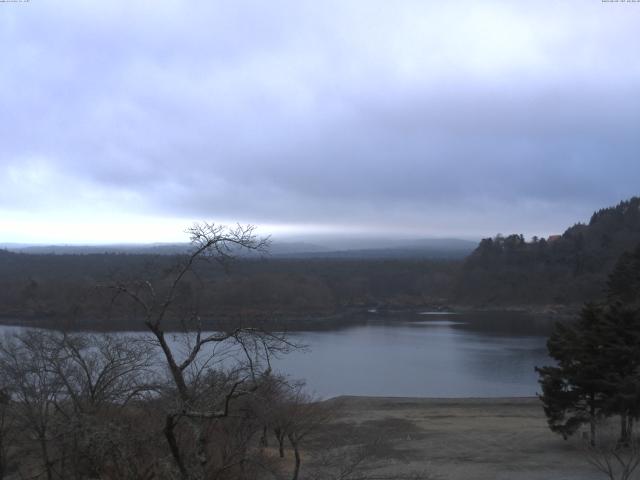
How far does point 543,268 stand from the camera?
6950 cm

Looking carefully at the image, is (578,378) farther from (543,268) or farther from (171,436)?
(543,268)

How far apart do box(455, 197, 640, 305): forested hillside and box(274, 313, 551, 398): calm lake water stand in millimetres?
14440

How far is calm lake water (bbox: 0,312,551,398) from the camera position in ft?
85.4

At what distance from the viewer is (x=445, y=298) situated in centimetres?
7156

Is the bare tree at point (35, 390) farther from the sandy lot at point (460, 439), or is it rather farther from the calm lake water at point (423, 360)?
the calm lake water at point (423, 360)

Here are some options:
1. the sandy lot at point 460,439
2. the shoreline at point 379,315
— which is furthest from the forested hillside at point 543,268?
the sandy lot at point 460,439

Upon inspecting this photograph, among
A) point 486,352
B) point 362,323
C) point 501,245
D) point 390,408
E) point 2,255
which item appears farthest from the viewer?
point 2,255

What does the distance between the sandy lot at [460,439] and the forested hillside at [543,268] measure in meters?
39.4

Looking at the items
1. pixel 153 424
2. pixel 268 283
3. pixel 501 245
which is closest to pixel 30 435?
pixel 153 424

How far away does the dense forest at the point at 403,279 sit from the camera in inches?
1998

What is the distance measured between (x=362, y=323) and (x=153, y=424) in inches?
1808

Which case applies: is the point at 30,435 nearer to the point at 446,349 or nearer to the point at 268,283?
the point at 446,349

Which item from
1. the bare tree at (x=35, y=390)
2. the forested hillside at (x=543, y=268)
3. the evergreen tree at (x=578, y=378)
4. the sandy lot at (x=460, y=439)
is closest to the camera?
the bare tree at (x=35, y=390)

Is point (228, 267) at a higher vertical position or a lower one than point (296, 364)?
higher
